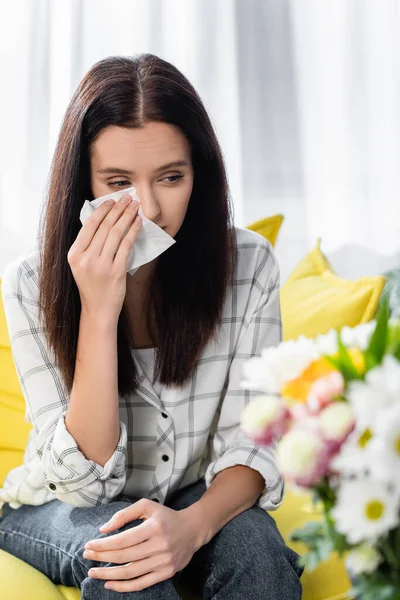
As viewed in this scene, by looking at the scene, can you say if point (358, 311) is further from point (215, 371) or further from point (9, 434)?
point (9, 434)

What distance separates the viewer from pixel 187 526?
122 cm

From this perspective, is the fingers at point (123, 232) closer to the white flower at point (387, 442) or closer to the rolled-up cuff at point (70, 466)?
the rolled-up cuff at point (70, 466)

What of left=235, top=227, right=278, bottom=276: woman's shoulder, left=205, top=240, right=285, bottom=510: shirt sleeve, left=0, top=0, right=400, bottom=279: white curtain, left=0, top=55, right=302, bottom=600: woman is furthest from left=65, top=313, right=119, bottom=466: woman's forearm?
left=0, top=0, right=400, bottom=279: white curtain

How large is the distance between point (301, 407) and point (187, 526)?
62 centimetres

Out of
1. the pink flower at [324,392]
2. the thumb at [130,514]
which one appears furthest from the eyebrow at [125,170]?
the pink flower at [324,392]

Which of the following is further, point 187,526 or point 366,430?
point 187,526

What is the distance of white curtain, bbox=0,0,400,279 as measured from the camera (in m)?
2.18

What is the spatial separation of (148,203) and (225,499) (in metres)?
0.50

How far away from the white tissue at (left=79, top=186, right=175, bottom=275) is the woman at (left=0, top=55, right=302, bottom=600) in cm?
1

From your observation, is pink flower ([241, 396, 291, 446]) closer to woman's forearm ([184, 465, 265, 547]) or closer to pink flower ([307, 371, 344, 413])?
pink flower ([307, 371, 344, 413])

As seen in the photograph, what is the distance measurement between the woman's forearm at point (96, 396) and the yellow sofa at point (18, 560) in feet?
0.71

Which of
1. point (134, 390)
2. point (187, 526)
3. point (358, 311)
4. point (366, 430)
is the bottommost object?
point (187, 526)

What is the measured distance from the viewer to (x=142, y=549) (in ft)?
3.82

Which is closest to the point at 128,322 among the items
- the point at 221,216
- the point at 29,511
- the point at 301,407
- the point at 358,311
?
the point at 221,216
